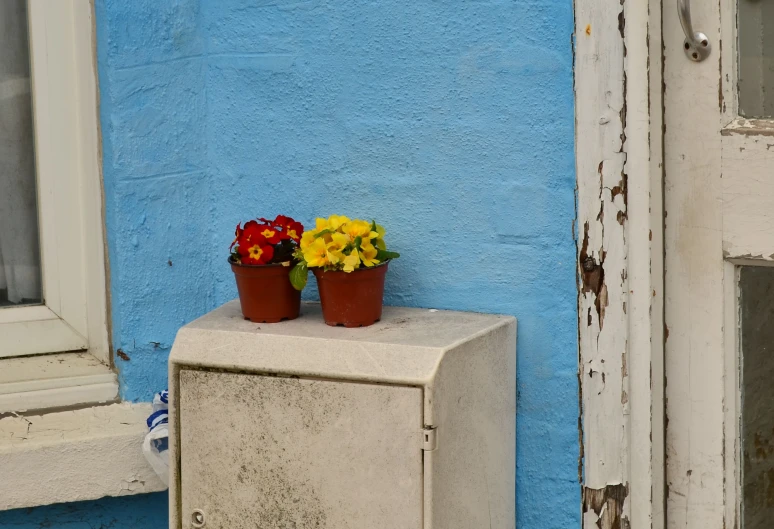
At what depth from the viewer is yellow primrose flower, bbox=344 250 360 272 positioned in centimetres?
166

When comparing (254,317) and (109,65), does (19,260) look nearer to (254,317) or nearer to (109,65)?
(109,65)

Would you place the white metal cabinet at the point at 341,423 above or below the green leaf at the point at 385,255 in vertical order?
below

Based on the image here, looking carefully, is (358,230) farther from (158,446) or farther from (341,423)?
(158,446)

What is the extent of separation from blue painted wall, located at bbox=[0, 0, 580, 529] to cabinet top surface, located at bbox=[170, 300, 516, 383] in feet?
0.46

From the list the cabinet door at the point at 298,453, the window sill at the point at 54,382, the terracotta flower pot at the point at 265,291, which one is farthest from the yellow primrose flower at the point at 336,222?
the window sill at the point at 54,382

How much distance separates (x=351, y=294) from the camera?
1.69 m

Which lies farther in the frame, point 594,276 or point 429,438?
point 594,276

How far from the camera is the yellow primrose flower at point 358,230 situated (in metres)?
1.70

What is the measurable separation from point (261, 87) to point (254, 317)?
0.45m

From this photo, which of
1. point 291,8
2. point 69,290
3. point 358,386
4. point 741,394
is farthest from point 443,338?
point 69,290

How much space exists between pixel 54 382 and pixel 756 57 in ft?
4.63

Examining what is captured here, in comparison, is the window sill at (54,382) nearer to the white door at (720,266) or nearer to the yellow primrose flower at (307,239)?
the yellow primrose flower at (307,239)

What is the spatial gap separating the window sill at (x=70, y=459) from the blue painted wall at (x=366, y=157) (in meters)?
0.09

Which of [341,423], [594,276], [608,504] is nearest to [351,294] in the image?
[341,423]
